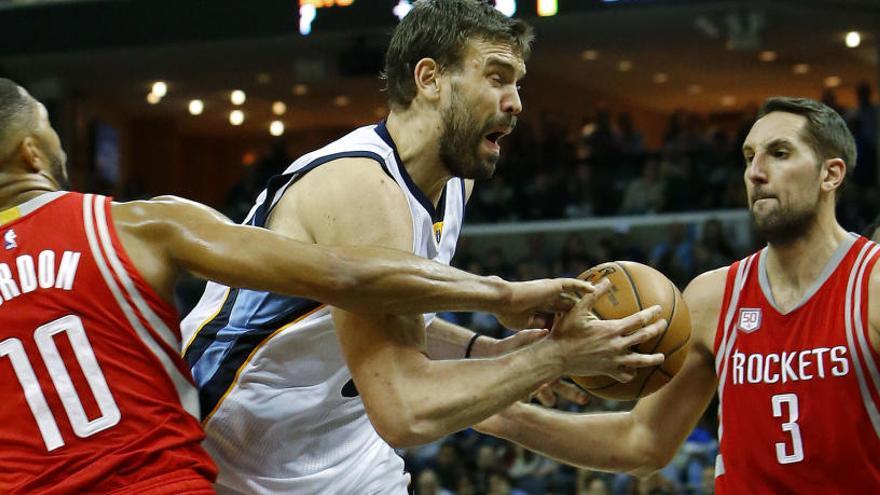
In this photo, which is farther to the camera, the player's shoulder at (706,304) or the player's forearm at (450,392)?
the player's shoulder at (706,304)

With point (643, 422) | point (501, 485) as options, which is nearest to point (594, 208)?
point (501, 485)

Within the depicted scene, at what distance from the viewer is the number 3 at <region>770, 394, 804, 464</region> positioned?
4176mm

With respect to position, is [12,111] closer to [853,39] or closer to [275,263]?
[275,263]

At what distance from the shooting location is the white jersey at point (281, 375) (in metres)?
3.62

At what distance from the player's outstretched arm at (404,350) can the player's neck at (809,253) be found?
3.48 feet

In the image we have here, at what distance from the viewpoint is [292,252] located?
3191 millimetres

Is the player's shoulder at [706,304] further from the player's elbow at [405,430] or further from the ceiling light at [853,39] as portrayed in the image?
the ceiling light at [853,39]

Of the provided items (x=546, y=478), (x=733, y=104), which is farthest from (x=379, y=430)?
(x=733, y=104)

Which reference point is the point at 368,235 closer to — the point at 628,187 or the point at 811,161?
the point at 811,161

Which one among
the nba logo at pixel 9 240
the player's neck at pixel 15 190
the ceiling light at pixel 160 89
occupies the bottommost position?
the nba logo at pixel 9 240

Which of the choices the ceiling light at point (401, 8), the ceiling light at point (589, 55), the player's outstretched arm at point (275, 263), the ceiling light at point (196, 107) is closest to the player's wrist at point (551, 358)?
the player's outstretched arm at point (275, 263)

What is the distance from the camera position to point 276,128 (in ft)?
80.0

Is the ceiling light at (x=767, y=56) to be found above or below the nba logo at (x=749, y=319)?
above

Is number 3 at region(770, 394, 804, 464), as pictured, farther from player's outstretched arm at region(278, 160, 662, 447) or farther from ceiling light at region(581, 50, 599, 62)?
ceiling light at region(581, 50, 599, 62)
